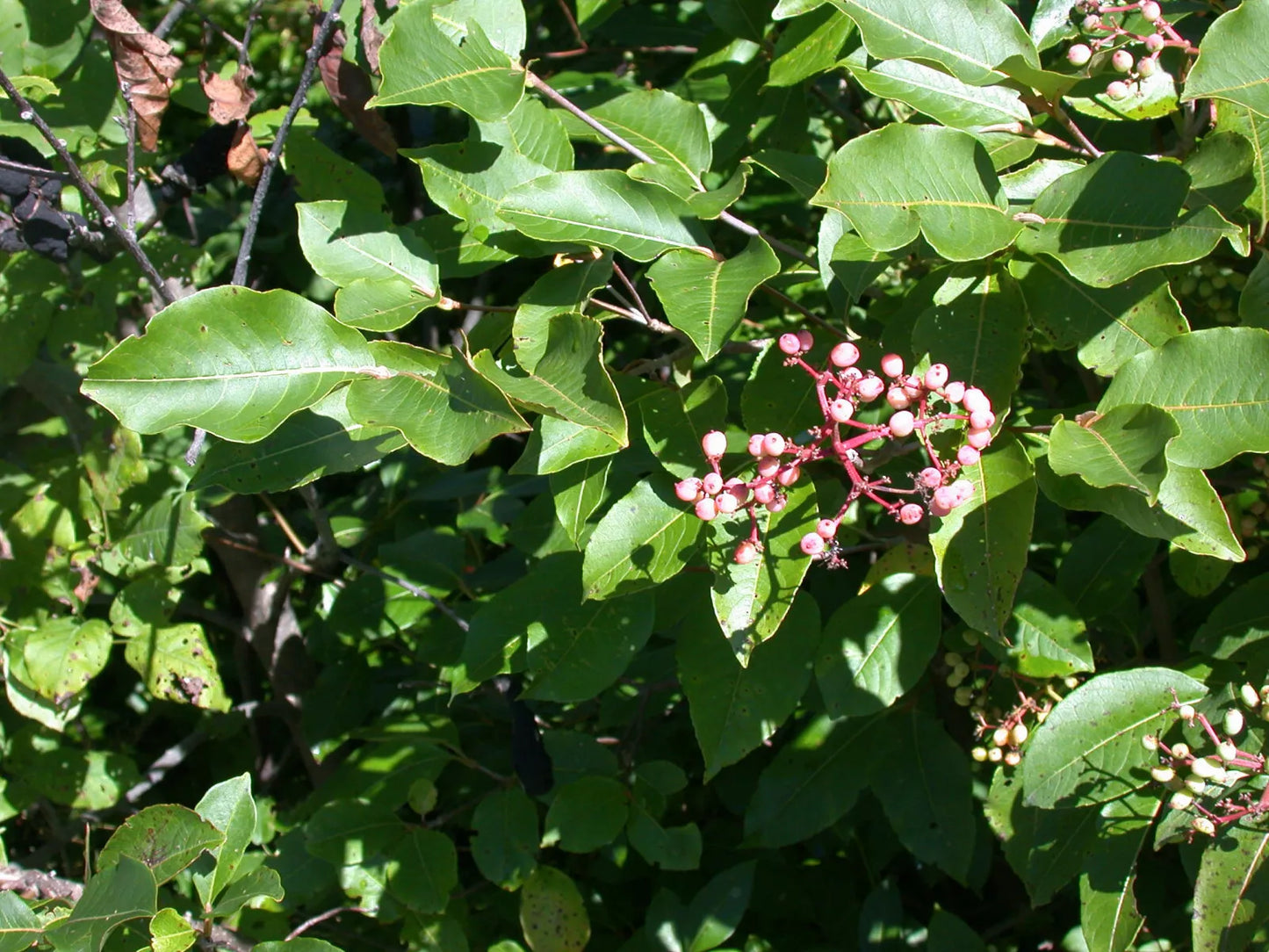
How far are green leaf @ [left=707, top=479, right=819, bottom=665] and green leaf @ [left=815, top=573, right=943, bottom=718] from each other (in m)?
0.27

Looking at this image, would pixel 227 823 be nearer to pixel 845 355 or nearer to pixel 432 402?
pixel 432 402

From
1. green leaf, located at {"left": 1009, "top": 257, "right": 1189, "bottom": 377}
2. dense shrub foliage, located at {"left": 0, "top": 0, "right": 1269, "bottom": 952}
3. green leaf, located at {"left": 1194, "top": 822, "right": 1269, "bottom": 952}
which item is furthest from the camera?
green leaf, located at {"left": 1194, "top": 822, "right": 1269, "bottom": 952}

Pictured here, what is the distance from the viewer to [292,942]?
1.39 metres

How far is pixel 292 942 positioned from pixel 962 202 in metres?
1.16

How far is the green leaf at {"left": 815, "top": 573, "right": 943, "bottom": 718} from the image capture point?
1.42 metres

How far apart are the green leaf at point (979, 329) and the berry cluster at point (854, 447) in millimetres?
21

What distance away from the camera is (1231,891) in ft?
4.27

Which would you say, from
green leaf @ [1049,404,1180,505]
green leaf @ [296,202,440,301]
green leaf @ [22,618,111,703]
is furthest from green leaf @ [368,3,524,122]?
green leaf @ [22,618,111,703]

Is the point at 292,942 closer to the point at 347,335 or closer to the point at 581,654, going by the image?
the point at 581,654

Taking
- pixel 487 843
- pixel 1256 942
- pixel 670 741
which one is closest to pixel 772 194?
pixel 670 741

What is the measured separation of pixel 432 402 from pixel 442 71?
15.2 inches

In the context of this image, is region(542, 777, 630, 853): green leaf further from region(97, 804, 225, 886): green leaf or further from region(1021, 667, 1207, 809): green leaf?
region(1021, 667, 1207, 809): green leaf

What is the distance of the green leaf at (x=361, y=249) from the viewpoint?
1293 mm

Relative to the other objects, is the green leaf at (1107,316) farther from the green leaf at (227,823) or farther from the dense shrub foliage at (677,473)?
the green leaf at (227,823)
